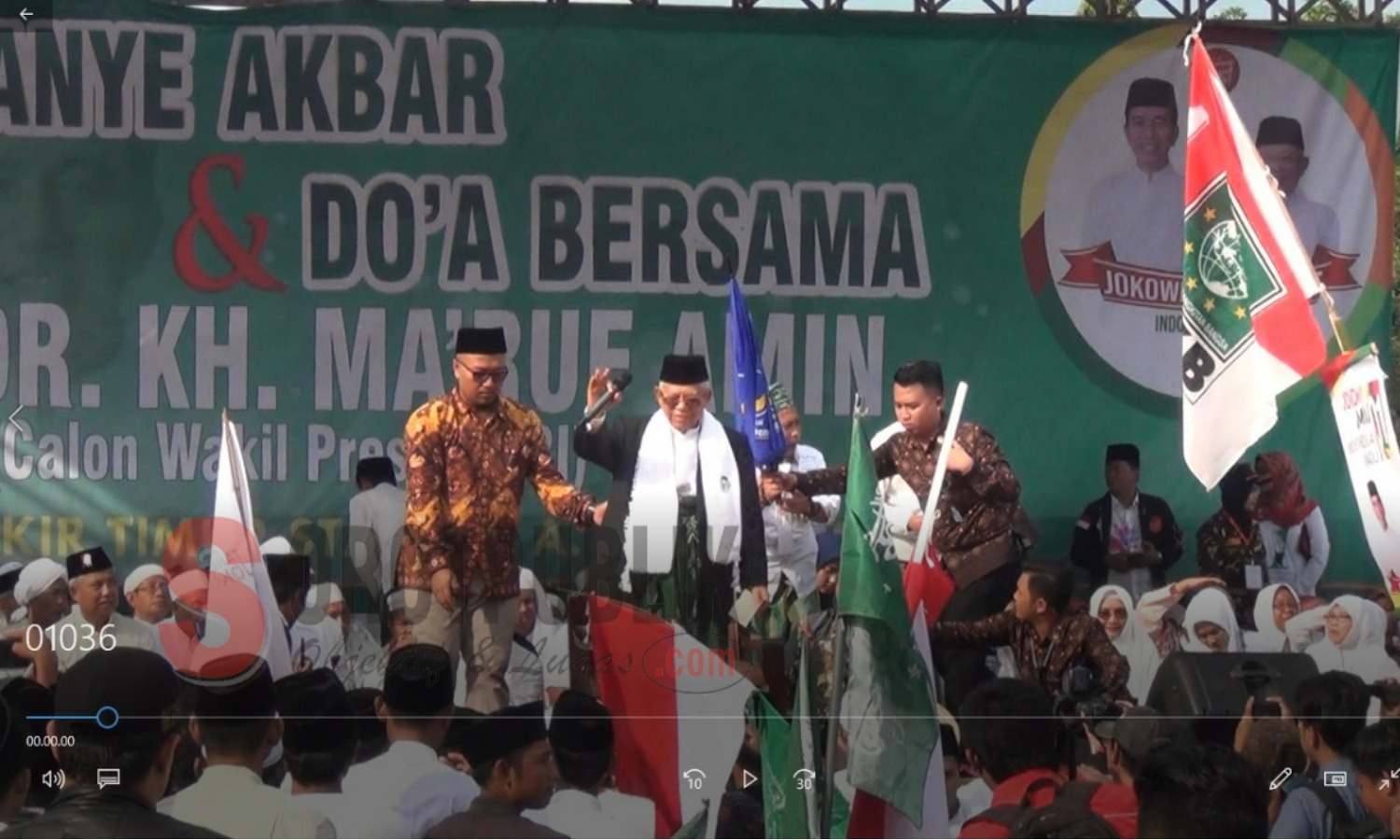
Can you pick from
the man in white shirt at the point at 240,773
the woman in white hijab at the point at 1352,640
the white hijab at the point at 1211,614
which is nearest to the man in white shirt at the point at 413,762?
the man in white shirt at the point at 240,773

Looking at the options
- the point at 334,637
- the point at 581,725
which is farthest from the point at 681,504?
the point at 334,637

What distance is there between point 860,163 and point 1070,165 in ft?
2.29

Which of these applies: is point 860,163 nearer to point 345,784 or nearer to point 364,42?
point 364,42

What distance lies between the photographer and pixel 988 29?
626 centimetres

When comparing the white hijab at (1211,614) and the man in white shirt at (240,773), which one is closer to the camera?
the man in white shirt at (240,773)

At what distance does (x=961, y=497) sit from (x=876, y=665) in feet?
2.43

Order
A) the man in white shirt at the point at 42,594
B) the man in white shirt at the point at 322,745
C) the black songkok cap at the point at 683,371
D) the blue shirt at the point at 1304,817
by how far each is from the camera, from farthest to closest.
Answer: the black songkok cap at the point at 683,371
the man in white shirt at the point at 42,594
the man in white shirt at the point at 322,745
the blue shirt at the point at 1304,817

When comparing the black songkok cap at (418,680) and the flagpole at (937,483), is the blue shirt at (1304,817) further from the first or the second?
the black songkok cap at (418,680)

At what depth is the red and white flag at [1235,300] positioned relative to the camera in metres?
6.08

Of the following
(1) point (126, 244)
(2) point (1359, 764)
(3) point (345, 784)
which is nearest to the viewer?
(2) point (1359, 764)

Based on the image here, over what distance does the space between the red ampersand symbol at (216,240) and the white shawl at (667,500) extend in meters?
1.36

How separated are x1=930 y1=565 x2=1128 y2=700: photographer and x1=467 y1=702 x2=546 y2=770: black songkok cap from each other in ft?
4.35

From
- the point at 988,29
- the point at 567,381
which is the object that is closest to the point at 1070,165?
the point at 988,29

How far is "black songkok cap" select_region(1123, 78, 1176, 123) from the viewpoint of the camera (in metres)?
6.26
